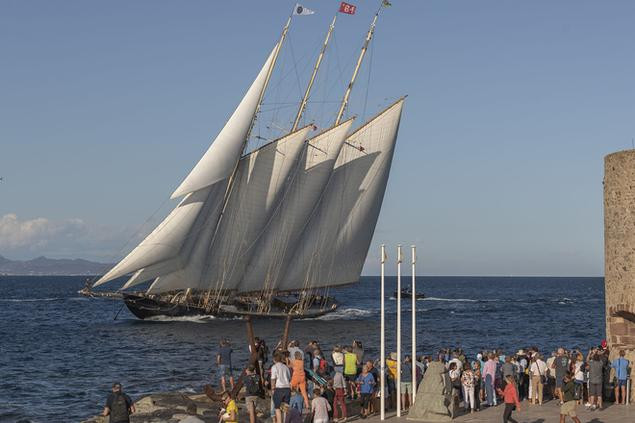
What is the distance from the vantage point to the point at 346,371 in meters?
24.9

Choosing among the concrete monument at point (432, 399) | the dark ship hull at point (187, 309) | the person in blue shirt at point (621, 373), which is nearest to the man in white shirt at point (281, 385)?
the concrete monument at point (432, 399)

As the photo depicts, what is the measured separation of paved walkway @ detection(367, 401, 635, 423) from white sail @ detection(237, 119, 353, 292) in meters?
47.6

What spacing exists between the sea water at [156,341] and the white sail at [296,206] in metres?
5.44

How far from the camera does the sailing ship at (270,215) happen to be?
221 feet

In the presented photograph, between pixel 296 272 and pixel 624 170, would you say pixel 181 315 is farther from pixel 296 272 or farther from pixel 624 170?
pixel 624 170

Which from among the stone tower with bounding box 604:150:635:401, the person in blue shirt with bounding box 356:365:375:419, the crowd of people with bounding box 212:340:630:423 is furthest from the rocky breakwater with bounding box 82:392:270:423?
the stone tower with bounding box 604:150:635:401

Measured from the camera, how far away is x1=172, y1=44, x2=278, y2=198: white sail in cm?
6506

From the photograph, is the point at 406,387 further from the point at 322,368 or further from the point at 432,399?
the point at 432,399

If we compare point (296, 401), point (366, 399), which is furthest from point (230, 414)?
point (366, 399)

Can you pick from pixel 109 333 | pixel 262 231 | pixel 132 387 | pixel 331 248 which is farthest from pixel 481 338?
pixel 132 387

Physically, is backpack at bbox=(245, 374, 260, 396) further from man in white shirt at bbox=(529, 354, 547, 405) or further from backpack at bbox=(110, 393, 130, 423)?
man in white shirt at bbox=(529, 354, 547, 405)

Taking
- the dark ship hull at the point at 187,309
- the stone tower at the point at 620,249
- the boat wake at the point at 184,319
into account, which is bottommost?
the boat wake at the point at 184,319

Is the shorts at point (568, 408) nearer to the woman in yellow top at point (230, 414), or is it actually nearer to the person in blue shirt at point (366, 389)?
the person in blue shirt at point (366, 389)

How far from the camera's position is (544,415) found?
23.3m
